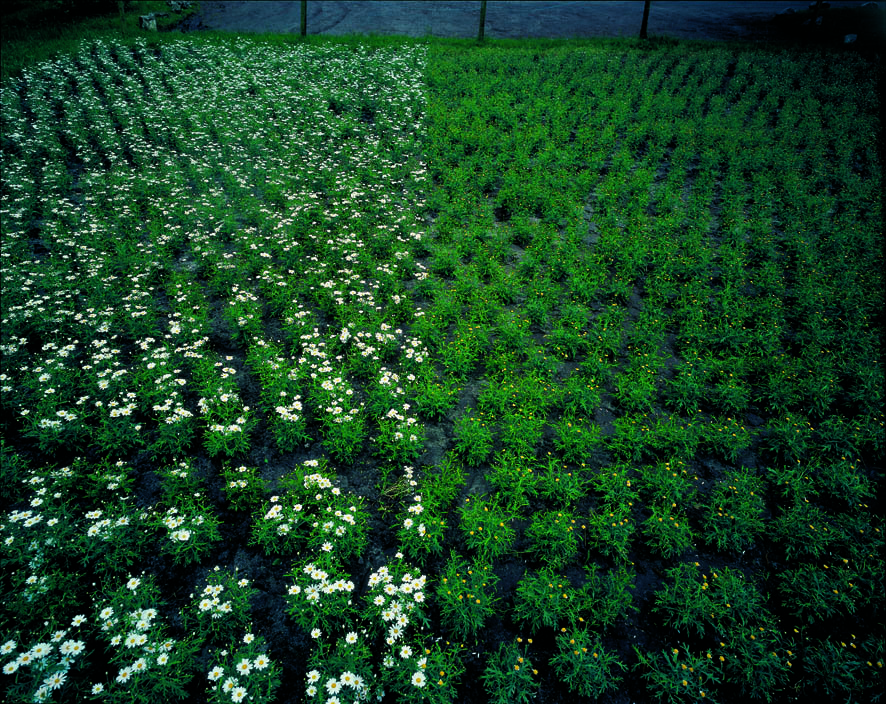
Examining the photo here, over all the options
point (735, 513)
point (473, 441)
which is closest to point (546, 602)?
point (473, 441)

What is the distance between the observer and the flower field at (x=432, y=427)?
373 centimetres

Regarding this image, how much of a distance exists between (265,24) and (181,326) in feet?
93.7

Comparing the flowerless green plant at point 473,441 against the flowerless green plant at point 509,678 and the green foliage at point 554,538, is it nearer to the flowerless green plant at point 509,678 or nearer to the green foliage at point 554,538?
the green foliage at point 554,538

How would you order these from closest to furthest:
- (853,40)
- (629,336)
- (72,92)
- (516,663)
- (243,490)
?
(516,663), (243,490), (629,336), (72,92), (853,40)

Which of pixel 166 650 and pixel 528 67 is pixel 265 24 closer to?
pixel 528 67

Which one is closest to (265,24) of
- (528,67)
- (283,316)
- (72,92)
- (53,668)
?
(72,92)

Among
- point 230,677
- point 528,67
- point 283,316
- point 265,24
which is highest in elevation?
point 265,24

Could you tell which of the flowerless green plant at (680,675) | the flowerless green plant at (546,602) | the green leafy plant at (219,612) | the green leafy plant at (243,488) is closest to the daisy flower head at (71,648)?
the green leafy plant at (219,612)

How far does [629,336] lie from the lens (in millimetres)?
7293

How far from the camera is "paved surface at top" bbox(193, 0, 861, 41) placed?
27.1 m

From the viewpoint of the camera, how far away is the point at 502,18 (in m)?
31.0

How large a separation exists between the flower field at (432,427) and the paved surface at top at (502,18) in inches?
771

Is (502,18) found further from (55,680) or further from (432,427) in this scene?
(55,680)

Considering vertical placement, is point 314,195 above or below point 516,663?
above
